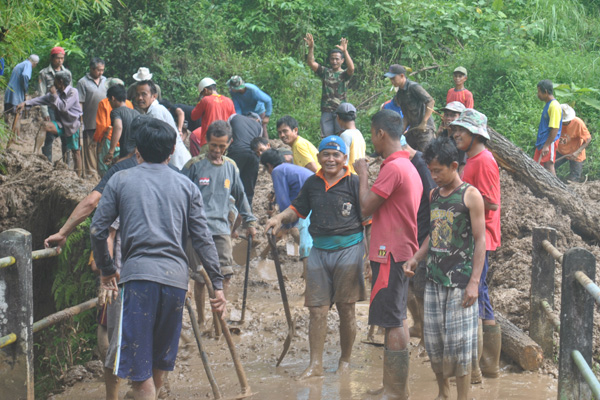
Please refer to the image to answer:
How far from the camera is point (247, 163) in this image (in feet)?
29.8

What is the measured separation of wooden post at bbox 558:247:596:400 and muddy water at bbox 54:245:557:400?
1.03 meters

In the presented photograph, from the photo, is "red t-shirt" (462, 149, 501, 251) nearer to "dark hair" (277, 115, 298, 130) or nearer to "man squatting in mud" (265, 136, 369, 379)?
"man squatting in mud" (265, 136, 369, 379)

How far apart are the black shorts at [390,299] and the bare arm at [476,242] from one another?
633 mm

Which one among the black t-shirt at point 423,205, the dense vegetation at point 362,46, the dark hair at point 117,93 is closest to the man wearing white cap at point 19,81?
the dense vegetation at point 362,46

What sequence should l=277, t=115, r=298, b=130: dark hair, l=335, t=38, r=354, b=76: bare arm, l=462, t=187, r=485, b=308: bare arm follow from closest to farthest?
l=462, t=187, r=485, b=308: bare arm
l=277, t=115, r=298, b=130: dark hair
l=335, t=38, r=354, b=76: bare arm

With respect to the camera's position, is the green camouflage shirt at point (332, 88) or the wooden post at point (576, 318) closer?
the wooden post at point (576, 318)

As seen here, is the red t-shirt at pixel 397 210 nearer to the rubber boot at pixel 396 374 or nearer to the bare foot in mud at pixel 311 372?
the rubber boot at pixel 396 374

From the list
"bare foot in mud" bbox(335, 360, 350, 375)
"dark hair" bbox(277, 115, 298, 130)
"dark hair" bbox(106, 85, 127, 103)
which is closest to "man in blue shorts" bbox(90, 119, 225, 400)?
"bare foot in mud" bbox(335, 360, 350, 375)

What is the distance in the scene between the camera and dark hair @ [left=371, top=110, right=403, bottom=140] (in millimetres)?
5012

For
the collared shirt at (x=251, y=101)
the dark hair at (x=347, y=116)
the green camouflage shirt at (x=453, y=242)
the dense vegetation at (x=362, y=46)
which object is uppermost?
the dense vegetation at (x=362, y=46)

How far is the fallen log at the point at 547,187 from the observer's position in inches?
343

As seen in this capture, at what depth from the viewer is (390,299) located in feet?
16.1

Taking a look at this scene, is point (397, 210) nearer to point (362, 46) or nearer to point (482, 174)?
point (482, 174)

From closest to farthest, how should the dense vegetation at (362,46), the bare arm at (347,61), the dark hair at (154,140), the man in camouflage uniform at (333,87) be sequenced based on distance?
1. the dark hair at (154,140)
2. the bare arm at (347,61)
3. the man in camouflage uniform at (333,87)
4. the dense vegetation at (362,46)
